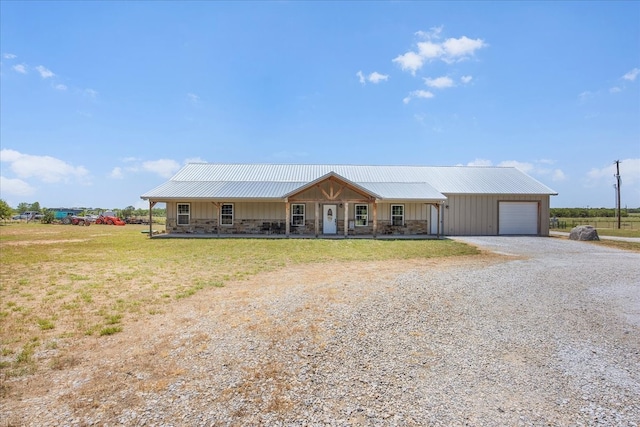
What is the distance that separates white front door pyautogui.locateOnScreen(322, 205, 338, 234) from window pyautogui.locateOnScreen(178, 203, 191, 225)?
854cm

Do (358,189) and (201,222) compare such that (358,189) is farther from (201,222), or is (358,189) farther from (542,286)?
(542,286)

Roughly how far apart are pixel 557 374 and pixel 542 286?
4.66 meters

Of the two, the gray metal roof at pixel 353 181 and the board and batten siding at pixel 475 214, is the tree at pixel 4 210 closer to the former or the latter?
the gray metal roof at pixel 353 181

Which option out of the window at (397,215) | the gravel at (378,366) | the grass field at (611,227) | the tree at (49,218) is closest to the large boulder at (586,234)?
the grass field at (611,227)

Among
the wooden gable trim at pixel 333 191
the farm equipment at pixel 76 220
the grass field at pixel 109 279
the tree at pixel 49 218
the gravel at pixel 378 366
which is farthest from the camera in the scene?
the tree at pixel 49 218

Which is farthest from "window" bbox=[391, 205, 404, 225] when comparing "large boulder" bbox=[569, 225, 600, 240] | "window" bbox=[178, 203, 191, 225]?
"window" bbox=[178, 203, 191, 225]

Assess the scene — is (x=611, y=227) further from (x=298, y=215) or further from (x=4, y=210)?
(x=4, y=210)

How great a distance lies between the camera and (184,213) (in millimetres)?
22000

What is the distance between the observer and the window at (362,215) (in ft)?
70.9

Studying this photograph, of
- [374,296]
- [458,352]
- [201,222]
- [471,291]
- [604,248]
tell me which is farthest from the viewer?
[201,222]

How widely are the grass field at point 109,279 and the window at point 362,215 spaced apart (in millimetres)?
5890

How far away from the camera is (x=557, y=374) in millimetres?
3744

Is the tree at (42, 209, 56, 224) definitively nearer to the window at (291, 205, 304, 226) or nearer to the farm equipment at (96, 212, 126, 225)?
the farm equipment at (96, 212, 126, 225)

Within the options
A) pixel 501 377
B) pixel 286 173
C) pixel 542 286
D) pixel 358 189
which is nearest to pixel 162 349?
pixel 501 377
